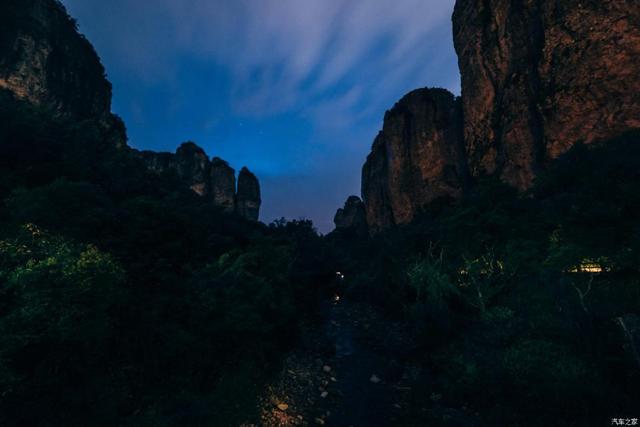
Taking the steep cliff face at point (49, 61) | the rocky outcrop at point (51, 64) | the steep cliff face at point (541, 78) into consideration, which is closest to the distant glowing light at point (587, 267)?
the steep cliff face at point (541, 78)

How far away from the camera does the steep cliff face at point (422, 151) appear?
3978 cm

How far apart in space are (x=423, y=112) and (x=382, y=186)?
16651 mm

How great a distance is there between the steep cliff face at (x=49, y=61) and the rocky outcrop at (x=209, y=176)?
70.3ft

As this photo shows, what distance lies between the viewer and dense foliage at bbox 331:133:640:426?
6859 millimetres

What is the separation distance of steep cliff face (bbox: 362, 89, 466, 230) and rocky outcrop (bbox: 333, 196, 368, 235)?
2135cm

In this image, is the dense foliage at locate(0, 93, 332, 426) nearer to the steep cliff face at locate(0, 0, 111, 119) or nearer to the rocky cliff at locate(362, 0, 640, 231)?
the steep cliff face at locate(0, 0, 111, 119)

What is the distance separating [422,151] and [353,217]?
42.4 m

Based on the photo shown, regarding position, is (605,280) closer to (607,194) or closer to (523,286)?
(523,286)

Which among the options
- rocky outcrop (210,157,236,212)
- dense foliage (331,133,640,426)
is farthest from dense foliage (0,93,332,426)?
rocky outcrop (210,157,236,212)

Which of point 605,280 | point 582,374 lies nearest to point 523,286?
point 605,280

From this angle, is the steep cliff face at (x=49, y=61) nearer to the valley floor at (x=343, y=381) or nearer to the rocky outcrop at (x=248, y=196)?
the valley floor at (x=343, y=381)

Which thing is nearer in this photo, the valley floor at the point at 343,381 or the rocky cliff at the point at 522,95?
the valley floor at the point at 343,381

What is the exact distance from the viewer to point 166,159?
59.9m

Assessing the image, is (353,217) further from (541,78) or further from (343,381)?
(343,381)
